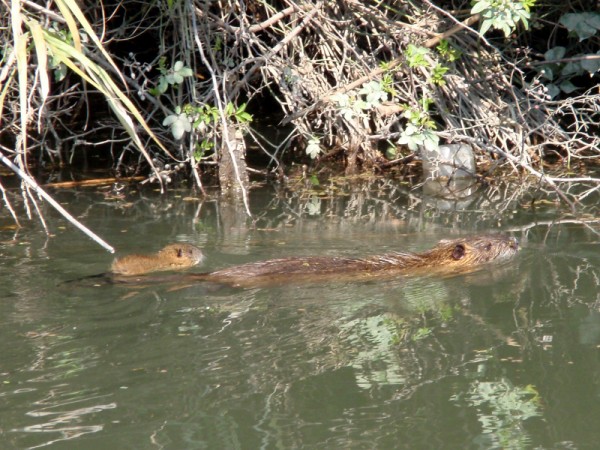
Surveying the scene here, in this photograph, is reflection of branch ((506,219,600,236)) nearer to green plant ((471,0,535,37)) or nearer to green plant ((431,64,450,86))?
green plant ((471,0,535,37))

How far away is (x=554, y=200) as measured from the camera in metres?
6.89

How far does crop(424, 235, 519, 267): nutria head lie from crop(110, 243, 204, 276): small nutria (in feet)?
4.47

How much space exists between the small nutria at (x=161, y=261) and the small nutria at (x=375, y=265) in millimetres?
251

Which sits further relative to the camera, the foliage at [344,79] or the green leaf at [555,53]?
the green leaf at [555,53]

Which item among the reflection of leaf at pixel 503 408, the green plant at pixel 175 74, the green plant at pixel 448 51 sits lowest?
the reflection of leaf at pixel 503 408

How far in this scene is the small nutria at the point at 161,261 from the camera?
520 centimetres

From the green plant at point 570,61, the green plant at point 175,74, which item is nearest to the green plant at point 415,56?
the green plant at point 570,61

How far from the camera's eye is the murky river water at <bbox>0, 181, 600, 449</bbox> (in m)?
3.32

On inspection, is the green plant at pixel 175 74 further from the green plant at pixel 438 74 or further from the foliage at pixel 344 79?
the green plant at pixel 438 74

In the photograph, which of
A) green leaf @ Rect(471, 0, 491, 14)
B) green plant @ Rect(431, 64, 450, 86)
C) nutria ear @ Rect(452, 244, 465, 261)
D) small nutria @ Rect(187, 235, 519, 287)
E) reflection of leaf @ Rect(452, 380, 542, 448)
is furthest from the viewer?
green plant @ Rect(431, 64, 450, 86)

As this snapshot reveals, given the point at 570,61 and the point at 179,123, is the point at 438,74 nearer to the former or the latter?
the point at 570,61

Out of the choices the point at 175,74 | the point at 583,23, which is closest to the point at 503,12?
the point at 583,23

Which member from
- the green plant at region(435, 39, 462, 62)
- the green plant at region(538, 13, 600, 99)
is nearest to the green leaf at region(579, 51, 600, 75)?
the green plant at region(538, 13, 600, 99)

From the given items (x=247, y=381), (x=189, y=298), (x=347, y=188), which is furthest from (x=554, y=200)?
(x=247, y=381)
